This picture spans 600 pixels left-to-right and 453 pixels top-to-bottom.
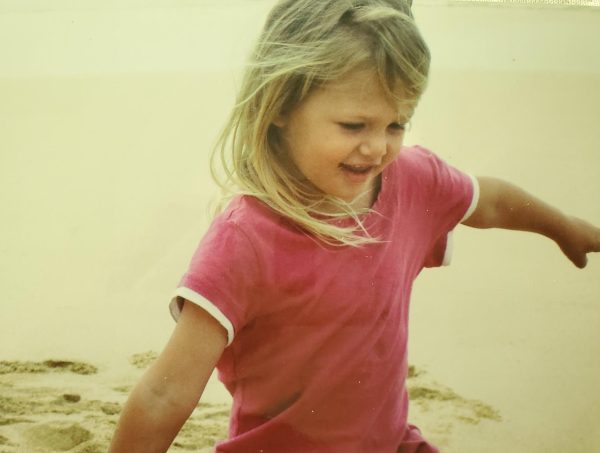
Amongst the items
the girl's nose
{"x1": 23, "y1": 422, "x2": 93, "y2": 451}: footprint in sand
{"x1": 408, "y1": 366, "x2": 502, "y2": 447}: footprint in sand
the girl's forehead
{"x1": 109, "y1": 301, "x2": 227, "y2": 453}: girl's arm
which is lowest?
{"x1": 23, "y1": 422, "x2": 93, "y2": 451}: footprint in sand

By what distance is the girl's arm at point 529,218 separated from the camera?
111 cm

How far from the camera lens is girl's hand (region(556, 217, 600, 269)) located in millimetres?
1170

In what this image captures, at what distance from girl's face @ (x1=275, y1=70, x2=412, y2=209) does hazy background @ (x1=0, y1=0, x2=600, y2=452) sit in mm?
467

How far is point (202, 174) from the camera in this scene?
1.64 meters

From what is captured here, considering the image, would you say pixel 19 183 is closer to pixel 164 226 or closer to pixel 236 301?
pixel 164 226

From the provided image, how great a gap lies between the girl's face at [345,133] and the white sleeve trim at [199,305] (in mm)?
178

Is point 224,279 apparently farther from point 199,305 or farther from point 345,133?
point 345,133

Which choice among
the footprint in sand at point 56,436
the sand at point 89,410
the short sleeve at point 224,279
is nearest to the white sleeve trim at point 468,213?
the short sleeve at point 224,279

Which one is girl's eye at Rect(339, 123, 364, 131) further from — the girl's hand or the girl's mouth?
the girl's hand

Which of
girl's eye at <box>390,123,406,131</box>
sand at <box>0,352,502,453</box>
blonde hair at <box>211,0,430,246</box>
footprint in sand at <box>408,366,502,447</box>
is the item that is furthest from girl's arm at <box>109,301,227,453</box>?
footprint in sand at <box>408,366,502,447</box>

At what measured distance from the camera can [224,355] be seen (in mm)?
926

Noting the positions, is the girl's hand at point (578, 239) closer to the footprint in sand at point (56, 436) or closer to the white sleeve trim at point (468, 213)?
the white sleeve trim at point (468, 213)

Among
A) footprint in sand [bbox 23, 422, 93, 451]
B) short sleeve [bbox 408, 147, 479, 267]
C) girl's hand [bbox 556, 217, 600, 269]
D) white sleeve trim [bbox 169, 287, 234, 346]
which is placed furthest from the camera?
footprint in sand [bbox 23, 422, 93, 451]

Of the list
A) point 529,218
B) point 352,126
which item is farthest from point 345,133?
point 529,218
